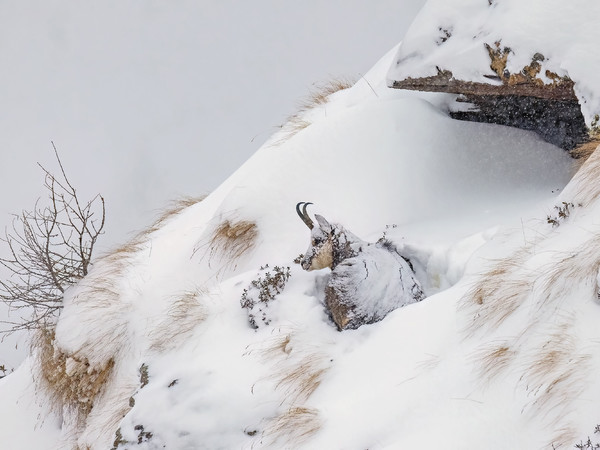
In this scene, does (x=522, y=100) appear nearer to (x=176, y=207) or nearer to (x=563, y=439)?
(x=563, y=439)

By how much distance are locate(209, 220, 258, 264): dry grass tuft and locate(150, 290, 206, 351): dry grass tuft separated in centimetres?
64

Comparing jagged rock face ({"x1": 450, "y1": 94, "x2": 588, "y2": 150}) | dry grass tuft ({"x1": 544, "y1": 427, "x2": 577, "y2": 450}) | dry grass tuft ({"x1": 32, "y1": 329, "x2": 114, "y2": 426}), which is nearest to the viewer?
dry grass tuft ({"x1": 544, "y1": 427, "x2": 577, "y2": 450})

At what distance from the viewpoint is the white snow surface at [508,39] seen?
5.40 metres

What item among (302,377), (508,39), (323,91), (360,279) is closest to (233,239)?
(360,279)

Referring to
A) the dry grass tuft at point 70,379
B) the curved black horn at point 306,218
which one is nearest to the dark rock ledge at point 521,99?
the curved black horn at point 306,218

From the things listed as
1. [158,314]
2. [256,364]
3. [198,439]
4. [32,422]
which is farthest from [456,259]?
[32,422]

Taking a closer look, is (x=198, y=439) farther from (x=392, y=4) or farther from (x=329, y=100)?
(x=392, y=4)

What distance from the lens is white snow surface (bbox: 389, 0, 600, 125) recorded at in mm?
5402

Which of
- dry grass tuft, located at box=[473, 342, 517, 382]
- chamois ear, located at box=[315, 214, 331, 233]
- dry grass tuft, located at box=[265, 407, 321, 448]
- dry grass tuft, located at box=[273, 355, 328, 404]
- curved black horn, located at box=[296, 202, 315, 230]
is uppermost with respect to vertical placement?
curved black horn, located at box=[296, 202, 315, 230]

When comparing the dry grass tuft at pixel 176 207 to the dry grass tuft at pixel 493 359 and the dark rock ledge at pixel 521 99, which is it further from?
the dry grass tuft at pixel 493 359

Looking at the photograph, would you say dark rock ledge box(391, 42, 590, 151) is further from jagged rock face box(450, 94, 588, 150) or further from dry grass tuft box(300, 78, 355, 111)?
dry grass tuft box(300, 78, 355, 111)

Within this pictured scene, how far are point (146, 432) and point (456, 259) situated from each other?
258 cm

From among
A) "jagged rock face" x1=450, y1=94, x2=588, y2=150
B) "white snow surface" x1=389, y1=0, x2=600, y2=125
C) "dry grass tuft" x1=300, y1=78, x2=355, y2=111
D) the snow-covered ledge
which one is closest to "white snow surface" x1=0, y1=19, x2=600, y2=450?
"jagged rock face" x1=450, y1=94, x2=588, y2=150

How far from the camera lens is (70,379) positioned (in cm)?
696
